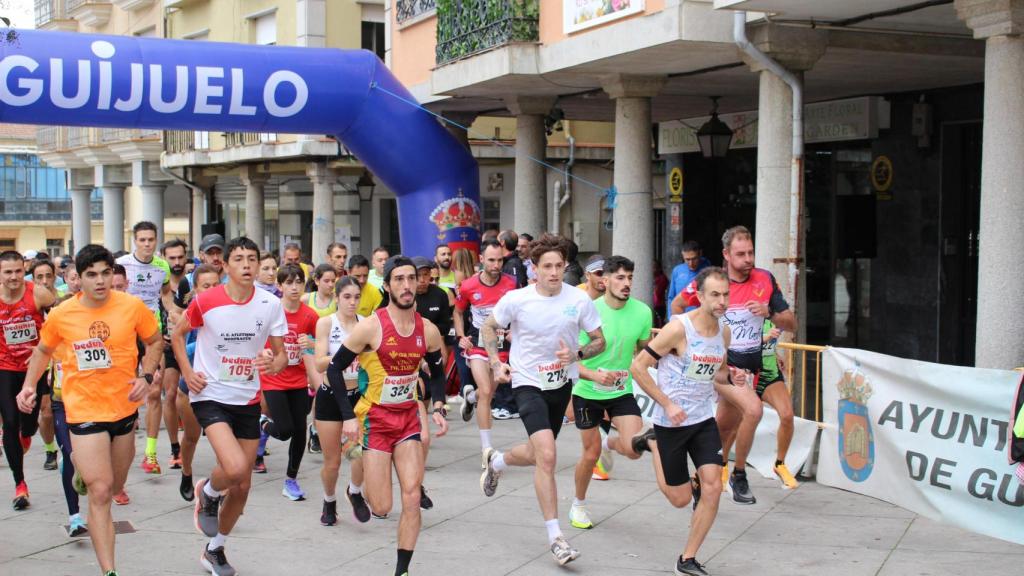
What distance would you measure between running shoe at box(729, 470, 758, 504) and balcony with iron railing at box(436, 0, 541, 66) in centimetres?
695

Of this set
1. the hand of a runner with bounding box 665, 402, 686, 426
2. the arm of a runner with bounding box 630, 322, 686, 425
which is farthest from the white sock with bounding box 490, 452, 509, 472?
the hand of a runner with bounding box 665, 402, 686, 426

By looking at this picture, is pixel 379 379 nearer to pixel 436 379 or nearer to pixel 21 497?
pixel 436 379

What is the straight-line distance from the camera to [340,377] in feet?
22.7

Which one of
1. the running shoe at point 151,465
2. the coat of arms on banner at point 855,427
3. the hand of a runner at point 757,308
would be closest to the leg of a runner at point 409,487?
the hand of a runner at point 757,308

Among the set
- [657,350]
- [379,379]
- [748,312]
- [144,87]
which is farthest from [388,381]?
[144,87]

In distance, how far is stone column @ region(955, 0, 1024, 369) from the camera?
956 cm

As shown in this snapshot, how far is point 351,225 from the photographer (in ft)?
96.3

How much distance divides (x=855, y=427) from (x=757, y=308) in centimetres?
144

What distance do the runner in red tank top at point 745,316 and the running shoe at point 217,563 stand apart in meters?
3.59

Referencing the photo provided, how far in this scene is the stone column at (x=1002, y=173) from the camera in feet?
31.4

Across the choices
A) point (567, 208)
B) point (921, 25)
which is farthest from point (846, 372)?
point (567, 208)

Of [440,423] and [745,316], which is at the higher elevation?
[745,316]

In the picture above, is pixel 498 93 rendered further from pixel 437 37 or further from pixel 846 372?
pixel 846 372

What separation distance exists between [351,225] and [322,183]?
4.04 meters
